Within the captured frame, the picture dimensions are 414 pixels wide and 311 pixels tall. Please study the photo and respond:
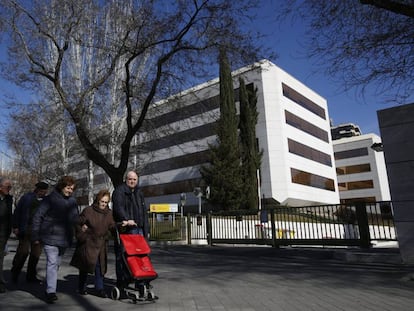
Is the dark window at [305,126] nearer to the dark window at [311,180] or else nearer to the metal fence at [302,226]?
the dark window at [311,180]

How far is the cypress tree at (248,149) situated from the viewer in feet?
104

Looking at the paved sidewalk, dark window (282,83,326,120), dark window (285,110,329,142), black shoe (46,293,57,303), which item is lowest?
the paved sidewalk

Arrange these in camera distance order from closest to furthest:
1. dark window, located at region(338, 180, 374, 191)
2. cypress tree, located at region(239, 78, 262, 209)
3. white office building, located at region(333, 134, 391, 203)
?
cypress tree, located at region(239, 78, 262, 209)
white office building, located at region(333, 134, 391, 203)
dark window, located at region(338, 180, 374, 191)

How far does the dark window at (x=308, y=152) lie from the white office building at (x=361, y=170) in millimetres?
12709

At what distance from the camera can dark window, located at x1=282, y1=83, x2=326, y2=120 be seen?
4119cm

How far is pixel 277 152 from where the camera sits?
121ft

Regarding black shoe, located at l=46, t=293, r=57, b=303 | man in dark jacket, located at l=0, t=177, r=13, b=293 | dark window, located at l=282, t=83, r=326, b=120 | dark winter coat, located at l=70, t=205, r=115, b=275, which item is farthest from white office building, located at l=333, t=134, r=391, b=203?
black shoe, located at l=46, t=293, r=57, b=303

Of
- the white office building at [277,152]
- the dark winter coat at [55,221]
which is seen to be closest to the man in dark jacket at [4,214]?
the dark winter coat at [55,221]

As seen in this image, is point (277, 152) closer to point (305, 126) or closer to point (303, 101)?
point (305, 126)

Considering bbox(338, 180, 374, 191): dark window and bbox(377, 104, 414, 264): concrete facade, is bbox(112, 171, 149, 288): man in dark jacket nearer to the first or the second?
bbox(377, 104, 414, 264): concrete facade

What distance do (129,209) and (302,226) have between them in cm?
807

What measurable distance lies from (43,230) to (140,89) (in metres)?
10.0

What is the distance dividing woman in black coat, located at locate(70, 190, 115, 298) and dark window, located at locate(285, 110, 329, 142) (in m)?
36.1

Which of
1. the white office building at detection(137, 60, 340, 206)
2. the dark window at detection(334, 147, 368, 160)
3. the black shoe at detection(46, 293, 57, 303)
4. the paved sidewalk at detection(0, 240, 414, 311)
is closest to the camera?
the paved sidewalk at detection(0, 240, 414, 311)
